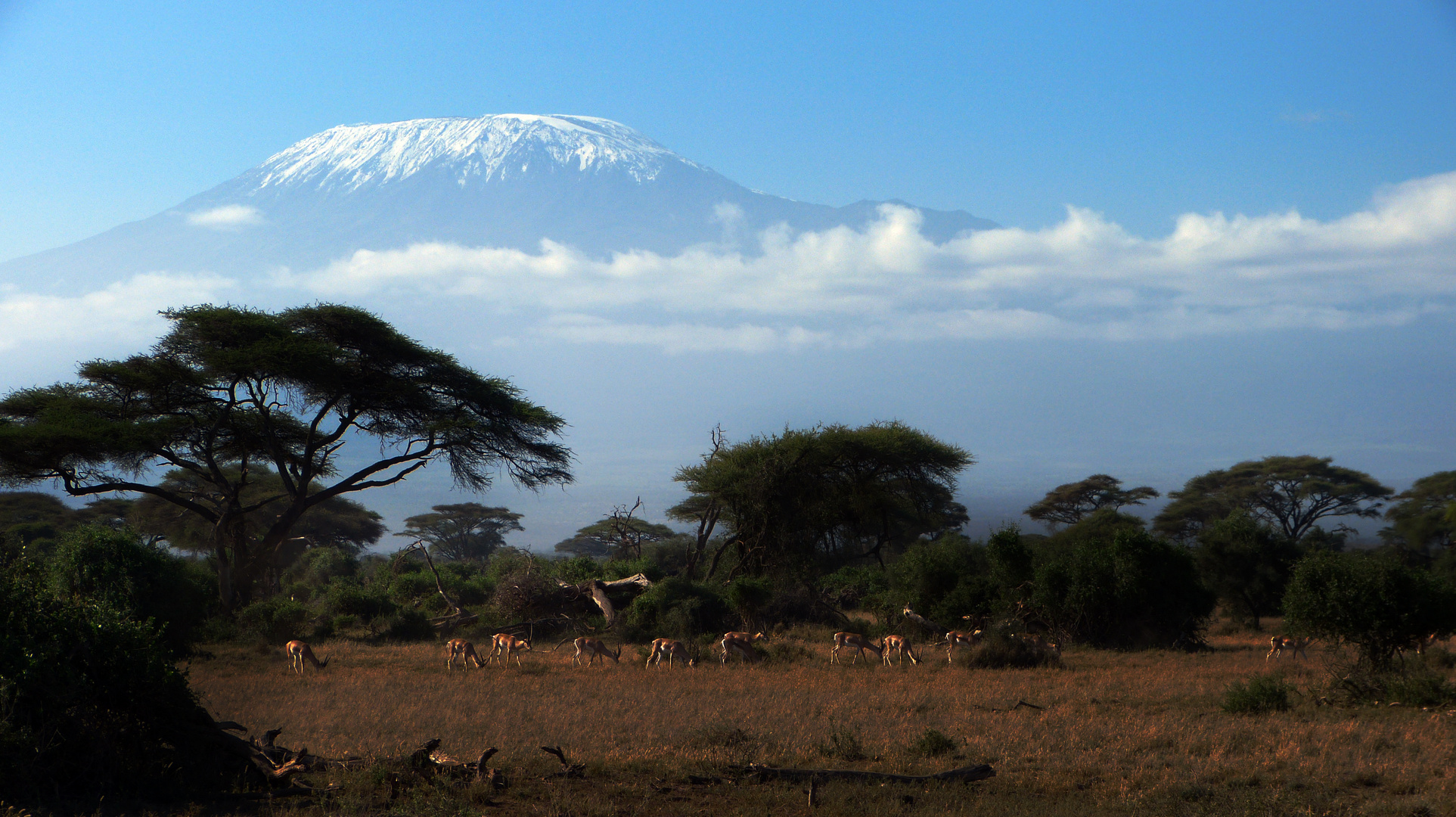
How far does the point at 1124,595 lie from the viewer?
20750 millimetres

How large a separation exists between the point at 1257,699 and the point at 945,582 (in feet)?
38.7

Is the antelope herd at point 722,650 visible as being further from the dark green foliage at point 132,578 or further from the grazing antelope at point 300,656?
the dark green foliage at point 132,578

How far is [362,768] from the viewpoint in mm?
8586

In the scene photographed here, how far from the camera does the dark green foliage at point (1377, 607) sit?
1439cm

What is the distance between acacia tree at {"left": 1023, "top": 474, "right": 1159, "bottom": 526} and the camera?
53125 millimetres

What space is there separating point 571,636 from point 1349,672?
52.5ft

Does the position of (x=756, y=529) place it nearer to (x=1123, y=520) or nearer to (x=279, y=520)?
(x=279, y=520)

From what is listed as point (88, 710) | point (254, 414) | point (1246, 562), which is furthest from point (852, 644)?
point (254, 414)

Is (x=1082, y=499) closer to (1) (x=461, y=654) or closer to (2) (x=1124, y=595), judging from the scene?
(2) (x=1124, y=595)

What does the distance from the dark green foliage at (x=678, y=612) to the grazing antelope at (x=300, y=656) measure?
7.36m

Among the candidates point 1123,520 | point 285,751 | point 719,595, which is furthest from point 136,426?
point 1123,520

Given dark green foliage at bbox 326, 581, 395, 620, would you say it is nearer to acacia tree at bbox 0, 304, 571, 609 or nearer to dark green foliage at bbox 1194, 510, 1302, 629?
acacia tree at bbox 0, 304, 571, 609

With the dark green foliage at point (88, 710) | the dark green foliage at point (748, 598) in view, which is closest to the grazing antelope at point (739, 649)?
the dark green foliage at point (748, 598)

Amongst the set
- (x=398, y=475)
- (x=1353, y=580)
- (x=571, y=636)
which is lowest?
(x=571, y=636)
